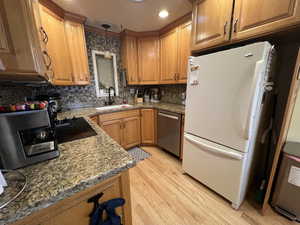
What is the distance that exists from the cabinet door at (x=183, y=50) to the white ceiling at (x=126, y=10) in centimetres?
21

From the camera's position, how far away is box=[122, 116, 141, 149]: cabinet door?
7.79ft

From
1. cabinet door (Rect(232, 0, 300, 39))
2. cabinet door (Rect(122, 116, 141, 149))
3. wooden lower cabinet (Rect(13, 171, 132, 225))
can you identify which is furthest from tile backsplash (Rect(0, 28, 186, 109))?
wooden lower cabinet (Rect(13, 171, 132, 225))

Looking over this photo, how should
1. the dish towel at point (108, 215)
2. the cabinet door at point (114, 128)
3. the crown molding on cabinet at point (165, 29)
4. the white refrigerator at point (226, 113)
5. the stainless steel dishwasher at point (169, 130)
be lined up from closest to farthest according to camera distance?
1. the dish towel at point (108, 215)
2. the white refrigerator at point (226, 113)
3. the crown molding on cabinet at point (165, 29)
4. the stainless steel dishwasher at point (169, 130)
5. the cabinet door at point (114, 128)

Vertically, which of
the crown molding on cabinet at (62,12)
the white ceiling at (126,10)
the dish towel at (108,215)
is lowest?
the dish towel at (108,215)

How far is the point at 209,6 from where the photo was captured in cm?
134

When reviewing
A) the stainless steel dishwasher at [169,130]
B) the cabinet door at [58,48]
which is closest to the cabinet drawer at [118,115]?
the stainless steel dishwasher at [169,130]

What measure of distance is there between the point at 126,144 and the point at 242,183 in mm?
1850

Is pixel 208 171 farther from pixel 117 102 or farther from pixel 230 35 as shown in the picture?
pixel 117 102

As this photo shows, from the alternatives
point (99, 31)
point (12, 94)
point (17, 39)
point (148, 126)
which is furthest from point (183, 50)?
point (12, 94)

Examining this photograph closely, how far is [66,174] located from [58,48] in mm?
1912

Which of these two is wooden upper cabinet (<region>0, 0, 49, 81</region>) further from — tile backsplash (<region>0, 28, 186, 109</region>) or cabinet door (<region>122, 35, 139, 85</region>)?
cabinet door (<region>122, 35, 139, 85</region>)

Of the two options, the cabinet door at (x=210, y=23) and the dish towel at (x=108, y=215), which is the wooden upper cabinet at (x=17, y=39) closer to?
the dish towel at (x=108, y=215)

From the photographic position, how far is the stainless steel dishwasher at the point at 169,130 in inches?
78.4

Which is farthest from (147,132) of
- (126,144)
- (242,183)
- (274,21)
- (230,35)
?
(274,21)
